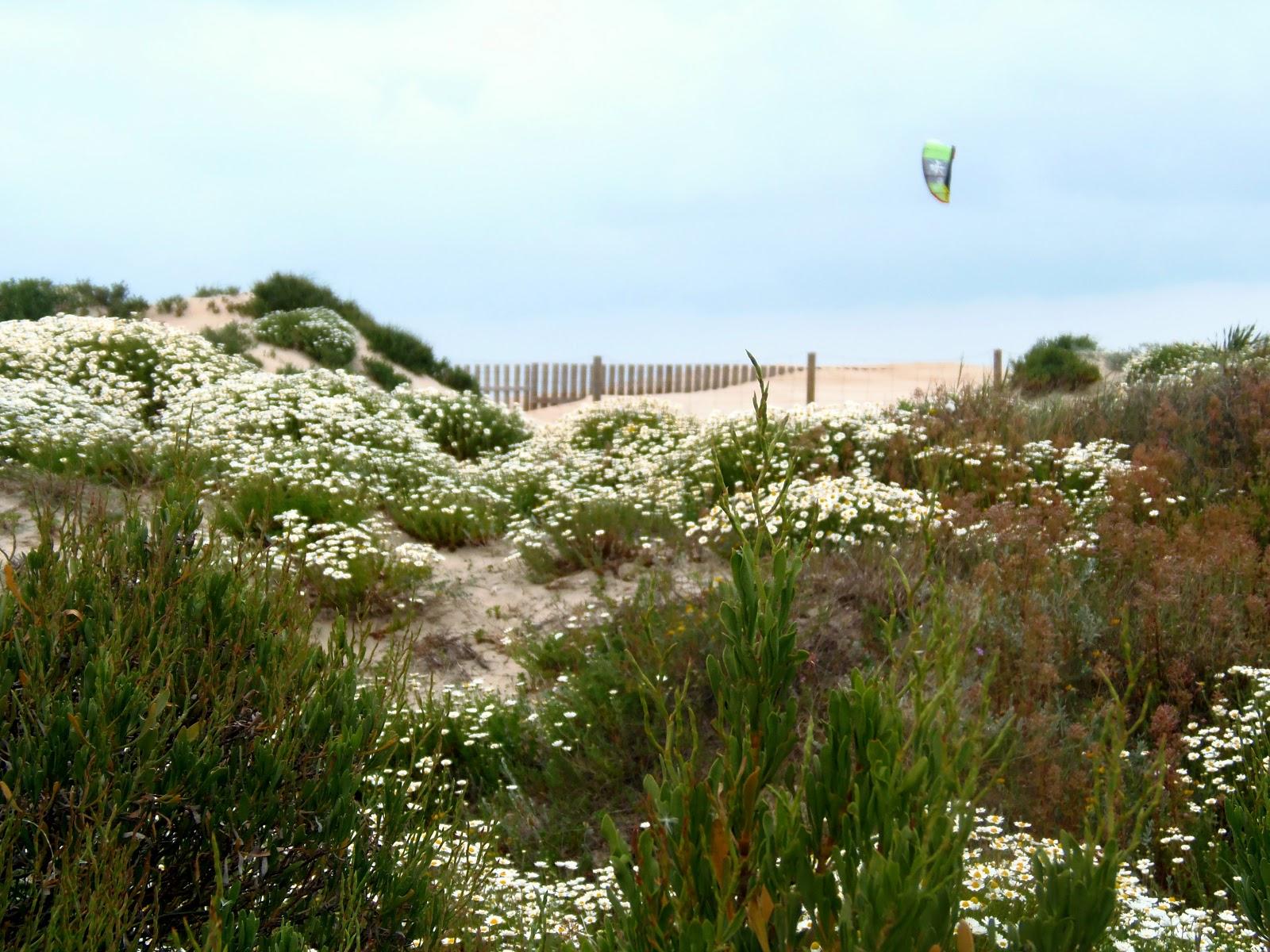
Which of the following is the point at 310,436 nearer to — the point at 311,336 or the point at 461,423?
the point at 461,423

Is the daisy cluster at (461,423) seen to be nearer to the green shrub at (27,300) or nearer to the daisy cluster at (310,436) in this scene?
the daisy cluster at (310,436)

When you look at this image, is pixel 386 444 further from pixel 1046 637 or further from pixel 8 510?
pixel 1046 637

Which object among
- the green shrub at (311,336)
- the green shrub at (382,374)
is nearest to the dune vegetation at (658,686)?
the green shrub at (311,336)

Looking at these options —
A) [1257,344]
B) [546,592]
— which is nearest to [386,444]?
[546,592]

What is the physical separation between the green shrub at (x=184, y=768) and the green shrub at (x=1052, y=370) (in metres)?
18.1

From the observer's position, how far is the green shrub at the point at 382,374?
814 inches

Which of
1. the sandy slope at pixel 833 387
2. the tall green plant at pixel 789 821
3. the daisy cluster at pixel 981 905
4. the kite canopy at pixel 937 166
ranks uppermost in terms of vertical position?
the kite canopy at pixel 937 166

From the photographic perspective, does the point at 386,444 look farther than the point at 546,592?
Yes

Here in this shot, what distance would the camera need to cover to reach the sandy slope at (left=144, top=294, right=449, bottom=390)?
19.8 meters

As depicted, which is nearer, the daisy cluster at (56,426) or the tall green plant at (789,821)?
the tall green plant at (789,821)

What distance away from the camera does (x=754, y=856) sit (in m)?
1.88

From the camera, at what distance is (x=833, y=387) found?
115ft

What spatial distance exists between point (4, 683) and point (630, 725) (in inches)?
137

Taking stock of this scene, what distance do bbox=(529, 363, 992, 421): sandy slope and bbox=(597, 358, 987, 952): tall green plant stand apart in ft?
84.9
